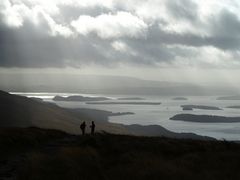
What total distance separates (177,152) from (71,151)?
315 inches

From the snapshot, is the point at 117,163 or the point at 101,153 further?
the point at 101,153

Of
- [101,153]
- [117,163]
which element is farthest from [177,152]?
[117,163]

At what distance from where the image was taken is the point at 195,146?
2780 centimetres

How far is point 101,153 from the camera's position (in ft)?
75.6

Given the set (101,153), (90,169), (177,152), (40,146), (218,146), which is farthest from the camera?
(218,146)

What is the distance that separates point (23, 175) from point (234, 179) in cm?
832

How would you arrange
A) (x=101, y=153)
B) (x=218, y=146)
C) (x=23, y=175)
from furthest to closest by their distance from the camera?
(x=218, y=146), (x=101, y=153), (x=23, y=175)

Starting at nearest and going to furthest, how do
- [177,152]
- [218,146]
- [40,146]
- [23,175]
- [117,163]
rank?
1. [23,175]
2. [117,163]
3. [177,152]
4. [40,146]
5. [218,146]

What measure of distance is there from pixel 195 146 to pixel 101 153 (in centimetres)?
782

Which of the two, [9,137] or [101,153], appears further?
[9,137]

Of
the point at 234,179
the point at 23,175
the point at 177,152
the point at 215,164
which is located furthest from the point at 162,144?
the point at 23,175

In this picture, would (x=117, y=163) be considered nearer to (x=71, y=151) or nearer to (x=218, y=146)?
(x=71, y=151)

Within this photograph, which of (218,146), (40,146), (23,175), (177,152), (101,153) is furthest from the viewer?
(218,146)

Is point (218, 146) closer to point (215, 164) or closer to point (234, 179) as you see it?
point (215, 164)
